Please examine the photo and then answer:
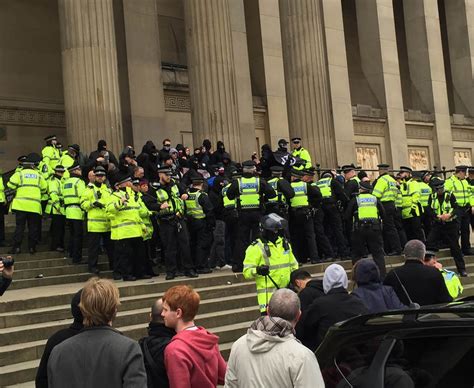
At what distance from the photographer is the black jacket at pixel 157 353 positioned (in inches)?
166

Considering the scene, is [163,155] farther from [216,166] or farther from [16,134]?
[16,134]

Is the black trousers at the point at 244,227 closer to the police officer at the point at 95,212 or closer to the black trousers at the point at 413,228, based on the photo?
the police officer at the point at 95,212

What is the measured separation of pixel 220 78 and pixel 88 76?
4246mm

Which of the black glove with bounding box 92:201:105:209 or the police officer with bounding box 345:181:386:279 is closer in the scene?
the black glove with bounding box 92:201:105:209

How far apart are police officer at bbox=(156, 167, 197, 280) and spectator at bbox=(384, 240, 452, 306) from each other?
5256 mm

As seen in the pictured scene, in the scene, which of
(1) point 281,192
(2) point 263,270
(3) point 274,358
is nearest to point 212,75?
(1) point 281,192

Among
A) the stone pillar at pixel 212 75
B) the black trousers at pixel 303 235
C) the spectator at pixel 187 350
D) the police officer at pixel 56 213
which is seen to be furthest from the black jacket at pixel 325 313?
the stone pillar at pixel 212 75

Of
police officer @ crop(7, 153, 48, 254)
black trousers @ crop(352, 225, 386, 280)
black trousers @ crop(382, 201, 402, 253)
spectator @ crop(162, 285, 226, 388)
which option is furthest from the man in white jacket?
black trousers @ crop(382, 201, 402, 253)

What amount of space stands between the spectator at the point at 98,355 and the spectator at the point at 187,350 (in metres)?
0.67

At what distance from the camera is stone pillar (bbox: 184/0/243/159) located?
18547 millimetres

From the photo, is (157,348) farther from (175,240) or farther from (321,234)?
(321,234)

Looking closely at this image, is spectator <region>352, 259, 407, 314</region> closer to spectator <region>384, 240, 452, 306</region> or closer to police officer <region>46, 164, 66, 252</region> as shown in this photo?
spectator <region>384, 240, 452, 306</region>

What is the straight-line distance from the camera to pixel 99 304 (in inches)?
134

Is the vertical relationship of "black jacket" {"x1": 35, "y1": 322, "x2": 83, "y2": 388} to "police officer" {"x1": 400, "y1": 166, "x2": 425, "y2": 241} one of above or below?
below
